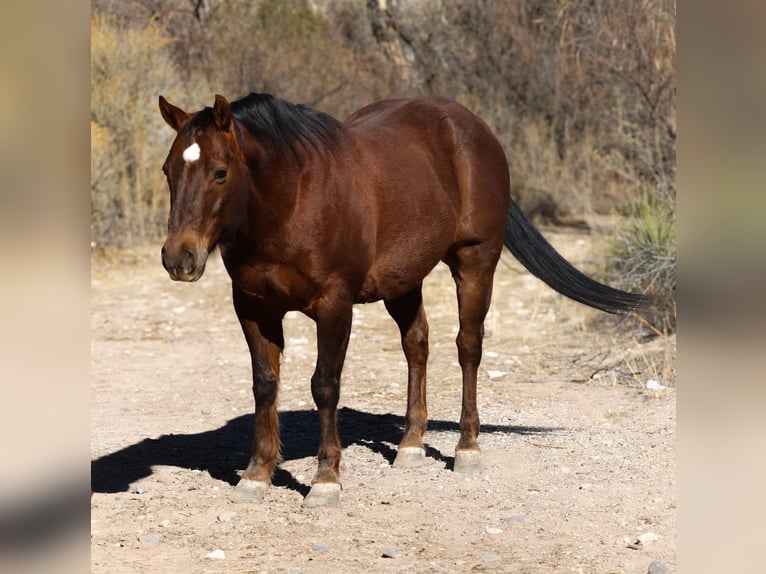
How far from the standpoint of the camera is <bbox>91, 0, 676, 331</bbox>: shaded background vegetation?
1217cm

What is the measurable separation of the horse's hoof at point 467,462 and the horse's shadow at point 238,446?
18 centimetres

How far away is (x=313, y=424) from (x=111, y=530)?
226 cm

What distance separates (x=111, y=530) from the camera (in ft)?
15.0

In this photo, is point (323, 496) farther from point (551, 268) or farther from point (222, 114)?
point (551, 268)

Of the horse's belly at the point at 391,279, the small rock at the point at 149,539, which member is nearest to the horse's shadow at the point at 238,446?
the small rock at the point at 149,539

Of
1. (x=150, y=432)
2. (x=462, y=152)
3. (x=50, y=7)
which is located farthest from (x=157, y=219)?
(x=50, y=7)

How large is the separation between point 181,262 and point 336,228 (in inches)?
35.4

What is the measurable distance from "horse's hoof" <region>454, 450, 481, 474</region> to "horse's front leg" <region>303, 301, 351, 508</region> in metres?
0.78

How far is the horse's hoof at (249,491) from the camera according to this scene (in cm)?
503

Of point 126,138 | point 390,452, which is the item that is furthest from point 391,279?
point 126,138

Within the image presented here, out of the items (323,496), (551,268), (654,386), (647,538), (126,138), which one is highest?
(551,268)

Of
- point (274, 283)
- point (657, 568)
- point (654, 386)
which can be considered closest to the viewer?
point (657, 568)

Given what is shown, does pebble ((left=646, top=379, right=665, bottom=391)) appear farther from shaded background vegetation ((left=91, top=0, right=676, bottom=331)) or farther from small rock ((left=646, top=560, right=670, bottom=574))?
small rock ((left=646, top=560, right=670, bottom=574))

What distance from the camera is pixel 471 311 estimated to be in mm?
5668
